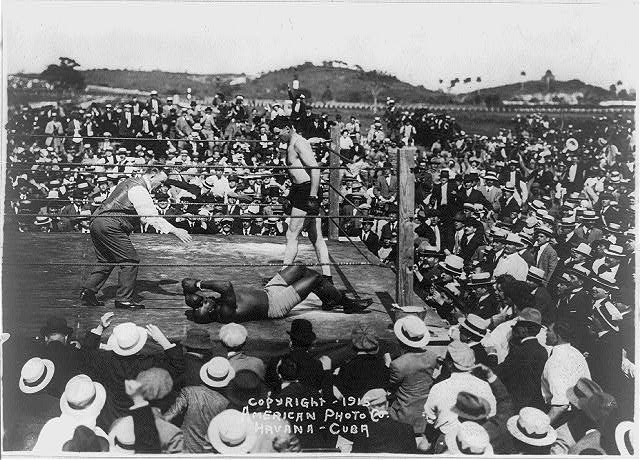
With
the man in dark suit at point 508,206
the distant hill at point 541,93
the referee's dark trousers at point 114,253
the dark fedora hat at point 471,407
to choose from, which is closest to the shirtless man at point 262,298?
the referee's dark trousers at point 114,253

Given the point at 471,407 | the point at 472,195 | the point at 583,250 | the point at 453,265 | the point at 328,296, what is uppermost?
the point at 472,195

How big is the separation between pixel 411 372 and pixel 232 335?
4.44ft

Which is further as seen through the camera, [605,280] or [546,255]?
[546,255]

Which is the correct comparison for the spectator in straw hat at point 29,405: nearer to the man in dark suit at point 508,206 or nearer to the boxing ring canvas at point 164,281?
the boxing ring canvas at point 164,281

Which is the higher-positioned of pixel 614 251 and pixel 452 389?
pixel 614 251

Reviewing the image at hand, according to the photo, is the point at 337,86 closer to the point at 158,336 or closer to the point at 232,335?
the point at 232,335

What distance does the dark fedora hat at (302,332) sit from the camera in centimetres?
548

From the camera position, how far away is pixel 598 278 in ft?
20.4

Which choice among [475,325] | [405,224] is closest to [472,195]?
[475,325]

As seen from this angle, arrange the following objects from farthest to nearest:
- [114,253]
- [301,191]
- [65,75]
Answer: [301,191] < [65,75] < [114,253]

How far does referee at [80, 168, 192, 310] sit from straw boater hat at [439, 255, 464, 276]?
7.91ft

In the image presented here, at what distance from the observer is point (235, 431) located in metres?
5.52

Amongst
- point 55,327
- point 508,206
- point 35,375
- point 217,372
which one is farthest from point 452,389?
point 35,375

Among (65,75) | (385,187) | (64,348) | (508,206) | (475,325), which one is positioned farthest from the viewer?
(385,187)
